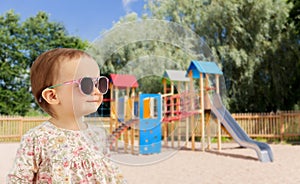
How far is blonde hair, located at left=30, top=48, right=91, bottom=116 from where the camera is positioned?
1374 mm

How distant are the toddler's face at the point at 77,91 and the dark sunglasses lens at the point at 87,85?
23 millimetres

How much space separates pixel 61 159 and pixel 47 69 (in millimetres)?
360

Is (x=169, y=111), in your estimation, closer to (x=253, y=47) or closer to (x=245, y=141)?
(x=245, y=141)

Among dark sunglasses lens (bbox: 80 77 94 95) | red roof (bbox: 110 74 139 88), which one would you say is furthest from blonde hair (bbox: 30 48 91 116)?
red roof (bbox: 110 74 139 88)

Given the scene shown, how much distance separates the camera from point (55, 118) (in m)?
1.45

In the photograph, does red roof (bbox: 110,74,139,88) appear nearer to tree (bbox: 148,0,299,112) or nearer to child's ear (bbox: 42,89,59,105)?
child's ear (bbox: 42,89,59,105)

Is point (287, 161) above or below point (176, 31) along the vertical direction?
below

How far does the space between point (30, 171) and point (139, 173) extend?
5605mm

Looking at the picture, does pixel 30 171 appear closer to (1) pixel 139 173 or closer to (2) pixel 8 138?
(1) pixel 139 173

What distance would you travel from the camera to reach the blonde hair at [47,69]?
1.37 meters

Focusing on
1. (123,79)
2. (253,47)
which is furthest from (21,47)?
(123,79)

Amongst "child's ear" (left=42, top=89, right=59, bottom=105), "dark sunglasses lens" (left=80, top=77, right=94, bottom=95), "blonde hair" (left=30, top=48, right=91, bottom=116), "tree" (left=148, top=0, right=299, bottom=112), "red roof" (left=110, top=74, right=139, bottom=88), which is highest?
"tree" (left=148, top=0, right=299, bottom=112)

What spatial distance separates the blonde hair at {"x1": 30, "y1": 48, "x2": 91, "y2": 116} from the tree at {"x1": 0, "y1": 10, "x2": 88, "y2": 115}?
20.7 meters

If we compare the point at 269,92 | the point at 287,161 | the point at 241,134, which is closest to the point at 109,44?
the point at 287,161
